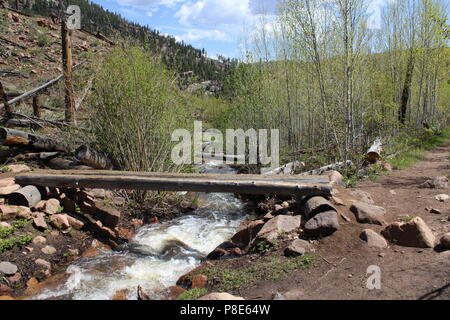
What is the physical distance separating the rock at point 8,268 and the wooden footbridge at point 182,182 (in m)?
1.63

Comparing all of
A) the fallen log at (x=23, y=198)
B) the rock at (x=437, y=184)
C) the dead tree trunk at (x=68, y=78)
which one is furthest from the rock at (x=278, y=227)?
the dead tree trunk at (x=68, y=78)

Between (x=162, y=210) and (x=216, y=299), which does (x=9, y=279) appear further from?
(x=162, y=210)

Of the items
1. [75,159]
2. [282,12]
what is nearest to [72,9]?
[75,159]

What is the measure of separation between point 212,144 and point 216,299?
14321 millimetres

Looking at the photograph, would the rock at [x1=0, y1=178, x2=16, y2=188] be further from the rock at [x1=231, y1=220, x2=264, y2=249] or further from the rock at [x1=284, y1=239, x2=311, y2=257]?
the rock at [x1=284, y1=239, x2=311, y2=257]

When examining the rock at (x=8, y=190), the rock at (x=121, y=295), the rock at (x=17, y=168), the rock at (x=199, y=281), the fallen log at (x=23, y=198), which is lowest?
the rock at (x=121, y=295)

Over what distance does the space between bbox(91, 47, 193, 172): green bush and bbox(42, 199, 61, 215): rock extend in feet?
5.92

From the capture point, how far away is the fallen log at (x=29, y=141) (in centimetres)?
725

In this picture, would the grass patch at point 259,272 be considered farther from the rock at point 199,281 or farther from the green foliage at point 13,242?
the green foliage at point 13,242

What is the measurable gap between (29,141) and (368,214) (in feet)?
22.7

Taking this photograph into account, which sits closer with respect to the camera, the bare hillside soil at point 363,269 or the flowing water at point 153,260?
the bare hillside soil at point 363,269

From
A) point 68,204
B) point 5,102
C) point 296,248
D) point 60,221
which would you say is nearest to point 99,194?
point 68,204

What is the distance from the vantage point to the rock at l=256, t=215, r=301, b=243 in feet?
15.5

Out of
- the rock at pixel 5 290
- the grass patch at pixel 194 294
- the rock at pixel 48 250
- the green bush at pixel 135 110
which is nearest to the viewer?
the grass patch at pixel 194 294
